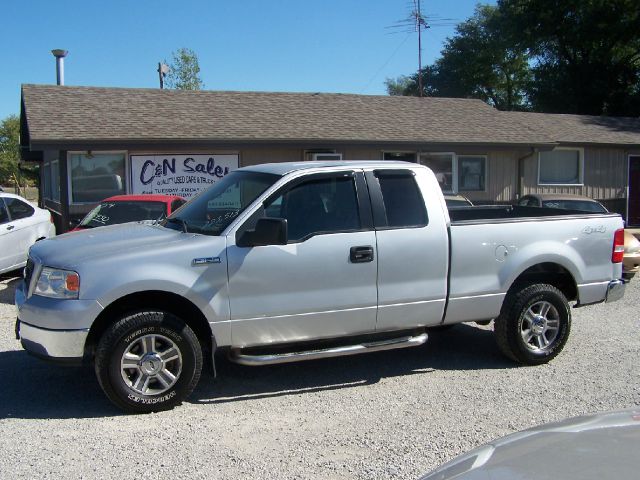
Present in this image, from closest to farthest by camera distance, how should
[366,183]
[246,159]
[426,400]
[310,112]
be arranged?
1. [426,400]
2. [366,183]
3. [246,159]
4. [310,112]

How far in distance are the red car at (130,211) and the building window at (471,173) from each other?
33.4 feet

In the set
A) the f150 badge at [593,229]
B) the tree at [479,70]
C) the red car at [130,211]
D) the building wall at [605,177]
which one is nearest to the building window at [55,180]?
the red car at [130,211]

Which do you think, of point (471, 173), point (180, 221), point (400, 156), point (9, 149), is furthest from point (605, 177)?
point (9, 149)

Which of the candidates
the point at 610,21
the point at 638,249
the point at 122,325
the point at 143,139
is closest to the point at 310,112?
the point at 143,139

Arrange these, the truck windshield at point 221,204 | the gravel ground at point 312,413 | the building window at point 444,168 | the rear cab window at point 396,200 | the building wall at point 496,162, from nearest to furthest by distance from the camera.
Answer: the gravel ground at point 312,413, the truck windshield at point 221,204, the rear cab window at point 396,200, the building wall at point 496,162, the building window at point 444,168

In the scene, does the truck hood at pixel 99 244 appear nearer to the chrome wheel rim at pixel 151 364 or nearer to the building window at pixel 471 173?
the chrome wheel rim at pixel 151 364

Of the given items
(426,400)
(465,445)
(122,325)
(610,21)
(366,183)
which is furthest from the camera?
(610,21)

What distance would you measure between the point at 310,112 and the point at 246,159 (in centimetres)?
298

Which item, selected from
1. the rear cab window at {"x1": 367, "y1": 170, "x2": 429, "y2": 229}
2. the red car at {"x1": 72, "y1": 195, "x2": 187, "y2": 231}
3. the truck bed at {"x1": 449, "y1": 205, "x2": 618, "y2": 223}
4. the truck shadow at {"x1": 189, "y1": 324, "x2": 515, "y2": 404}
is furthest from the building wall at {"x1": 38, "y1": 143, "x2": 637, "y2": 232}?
the rear cab window at {"x1": 367, "y1": 170, "x2": 429, "y2": 229}

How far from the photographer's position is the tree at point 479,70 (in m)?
44.7

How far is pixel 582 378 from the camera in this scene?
5898 mm

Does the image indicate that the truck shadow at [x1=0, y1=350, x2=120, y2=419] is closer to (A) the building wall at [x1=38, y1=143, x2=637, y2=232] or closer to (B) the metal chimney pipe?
(A) the building wall at [x1=38, y1=143, x2=637, y2=232]

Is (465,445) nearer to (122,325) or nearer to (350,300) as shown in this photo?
(350,300)

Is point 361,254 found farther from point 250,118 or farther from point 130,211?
point 250,118
